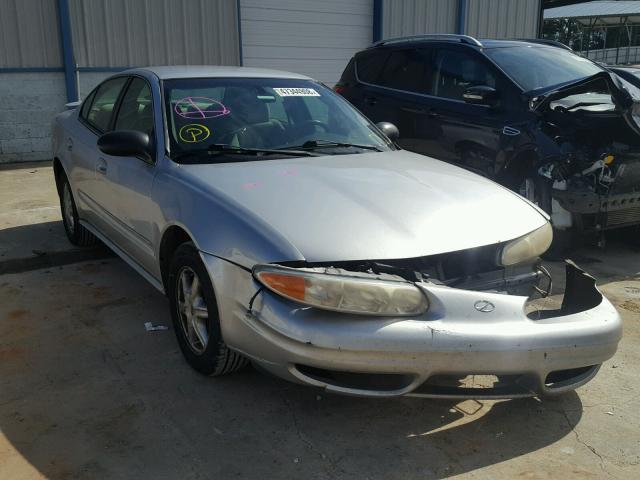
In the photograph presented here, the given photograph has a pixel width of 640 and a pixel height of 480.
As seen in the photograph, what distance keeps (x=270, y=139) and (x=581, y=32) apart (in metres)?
50.1

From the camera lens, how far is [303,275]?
2506mm

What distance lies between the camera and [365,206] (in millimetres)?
2961

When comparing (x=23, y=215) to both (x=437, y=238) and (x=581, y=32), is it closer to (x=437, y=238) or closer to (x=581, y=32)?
(x=437, y=238)

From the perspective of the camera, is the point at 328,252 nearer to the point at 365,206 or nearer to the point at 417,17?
the point at 365,206

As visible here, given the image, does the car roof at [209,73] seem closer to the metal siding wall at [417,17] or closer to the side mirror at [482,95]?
the side mirror at [482,95]

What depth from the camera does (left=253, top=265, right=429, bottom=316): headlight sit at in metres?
2.48

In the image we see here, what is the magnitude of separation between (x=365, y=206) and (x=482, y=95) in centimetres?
303

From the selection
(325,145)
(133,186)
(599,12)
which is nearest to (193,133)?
(133,186)

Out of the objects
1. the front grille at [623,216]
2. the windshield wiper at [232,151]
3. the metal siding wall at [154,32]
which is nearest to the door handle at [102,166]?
the windshield wiper at [232,151]

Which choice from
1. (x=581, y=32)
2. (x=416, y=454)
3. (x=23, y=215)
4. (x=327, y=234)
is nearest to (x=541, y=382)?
(x=416, y=454)

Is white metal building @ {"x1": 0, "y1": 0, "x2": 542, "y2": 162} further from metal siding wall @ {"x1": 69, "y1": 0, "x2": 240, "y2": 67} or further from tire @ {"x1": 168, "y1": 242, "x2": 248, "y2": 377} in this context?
tire @ {"x1": 168, "y1": 242, "x2": 248, "y2": 377}

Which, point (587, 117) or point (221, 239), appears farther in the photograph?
point (587, 117)

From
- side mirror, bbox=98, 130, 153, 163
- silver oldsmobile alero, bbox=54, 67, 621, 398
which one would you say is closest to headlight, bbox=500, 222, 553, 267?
silver oldsmobile alero, bbox=54, 67, 621, 398

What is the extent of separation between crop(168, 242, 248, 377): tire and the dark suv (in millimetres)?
3186
